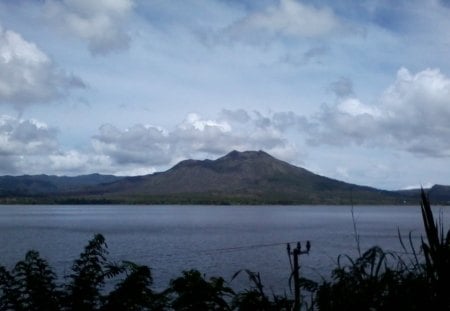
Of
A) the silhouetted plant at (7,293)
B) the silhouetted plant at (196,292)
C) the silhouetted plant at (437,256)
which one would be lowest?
the silhouetted plant at (7,293)

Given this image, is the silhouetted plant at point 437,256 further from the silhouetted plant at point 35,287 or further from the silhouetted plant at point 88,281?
the silhouetted plant at point 35,287

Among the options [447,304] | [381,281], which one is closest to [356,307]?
[381,281]

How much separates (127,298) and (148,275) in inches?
13.2

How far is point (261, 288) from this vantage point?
394 cm

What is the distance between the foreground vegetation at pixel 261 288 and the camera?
347 cm

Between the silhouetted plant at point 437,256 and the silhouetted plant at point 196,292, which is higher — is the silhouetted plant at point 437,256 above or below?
above

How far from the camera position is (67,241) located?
73750 millimetres

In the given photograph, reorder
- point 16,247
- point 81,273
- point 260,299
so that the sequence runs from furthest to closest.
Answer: point 16,247 < point 81,273 < point 260,299

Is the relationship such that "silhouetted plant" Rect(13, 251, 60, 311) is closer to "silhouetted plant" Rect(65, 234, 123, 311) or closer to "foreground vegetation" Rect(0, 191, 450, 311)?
"foreground vegetation" Rect(0, 191, 450, 311)

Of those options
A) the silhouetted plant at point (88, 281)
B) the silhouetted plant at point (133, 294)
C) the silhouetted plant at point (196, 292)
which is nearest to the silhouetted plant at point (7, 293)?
the silhouetted plant at point (88, 281)

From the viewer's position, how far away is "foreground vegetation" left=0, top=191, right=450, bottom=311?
11.4 ft

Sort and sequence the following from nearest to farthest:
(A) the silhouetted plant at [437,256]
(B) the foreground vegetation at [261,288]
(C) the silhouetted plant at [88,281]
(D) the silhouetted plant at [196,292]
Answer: (A) the silhouetted plant at [437,256], (B) the foreground vegetation at [261,288], (D) the silhouetted plant at [196,292], (C) the silhouetted plant at [88,281]

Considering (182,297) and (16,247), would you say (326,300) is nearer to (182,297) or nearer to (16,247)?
(182,297)

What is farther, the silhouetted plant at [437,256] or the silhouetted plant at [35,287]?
the silhouetted plant at [35,287]
